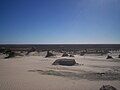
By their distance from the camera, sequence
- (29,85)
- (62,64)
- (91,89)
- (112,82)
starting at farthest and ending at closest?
(62,64) → (112,82) → (29,85) → (91,89)

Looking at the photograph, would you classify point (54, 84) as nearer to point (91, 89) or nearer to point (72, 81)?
point (72, 81)

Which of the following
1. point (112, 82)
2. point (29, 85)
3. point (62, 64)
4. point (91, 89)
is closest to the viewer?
point (91, 89)

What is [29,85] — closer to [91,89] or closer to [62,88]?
[62,88]

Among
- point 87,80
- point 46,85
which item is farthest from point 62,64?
point 46,85

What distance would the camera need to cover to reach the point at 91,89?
1151 cm

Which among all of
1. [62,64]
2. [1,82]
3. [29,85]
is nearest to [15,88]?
[29,85]

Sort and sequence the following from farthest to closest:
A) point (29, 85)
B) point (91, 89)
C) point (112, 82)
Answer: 1. point (112, 82)
2. point (29, 85)
3. point (91, 89)

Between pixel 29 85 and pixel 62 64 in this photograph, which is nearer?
pixel 29 85

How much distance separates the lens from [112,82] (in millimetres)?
13211

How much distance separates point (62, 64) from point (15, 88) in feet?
35.6

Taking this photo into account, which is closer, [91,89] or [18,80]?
[91,89]

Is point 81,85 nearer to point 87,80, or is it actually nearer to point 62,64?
point 87,80

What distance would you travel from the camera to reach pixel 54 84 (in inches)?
499

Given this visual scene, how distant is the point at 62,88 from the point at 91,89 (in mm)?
1715
